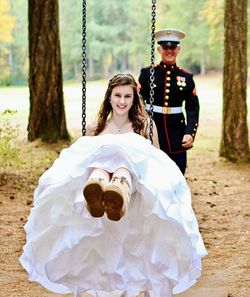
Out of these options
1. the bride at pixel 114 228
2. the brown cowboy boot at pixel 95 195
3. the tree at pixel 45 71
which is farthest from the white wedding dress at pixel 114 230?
the tree at pixel 45 71

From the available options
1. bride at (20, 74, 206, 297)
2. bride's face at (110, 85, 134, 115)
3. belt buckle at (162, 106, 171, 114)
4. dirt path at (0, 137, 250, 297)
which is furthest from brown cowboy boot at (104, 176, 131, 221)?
belt buckle at (162, 106, 171, 114)

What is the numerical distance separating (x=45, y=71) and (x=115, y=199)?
22.7ft

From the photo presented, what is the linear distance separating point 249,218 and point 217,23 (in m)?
24.6

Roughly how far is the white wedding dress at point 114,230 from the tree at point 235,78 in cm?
542

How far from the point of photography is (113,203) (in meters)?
2.92

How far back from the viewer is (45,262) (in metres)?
3.29

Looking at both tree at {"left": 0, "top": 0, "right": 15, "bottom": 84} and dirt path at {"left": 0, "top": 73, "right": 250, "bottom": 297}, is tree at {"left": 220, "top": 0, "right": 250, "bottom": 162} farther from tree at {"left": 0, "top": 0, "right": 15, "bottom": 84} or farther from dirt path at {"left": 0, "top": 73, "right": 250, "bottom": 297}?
tree at {"left": 0, "top": 0, "right": 15, "bottom": 84}

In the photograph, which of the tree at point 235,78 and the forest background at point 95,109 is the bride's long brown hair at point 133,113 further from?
the tree at point 235,78

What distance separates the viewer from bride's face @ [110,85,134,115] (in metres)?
3.80

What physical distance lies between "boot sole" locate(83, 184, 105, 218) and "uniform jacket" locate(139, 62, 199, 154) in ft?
7.07

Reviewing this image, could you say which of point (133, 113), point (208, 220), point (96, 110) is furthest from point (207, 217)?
point (96, 110)

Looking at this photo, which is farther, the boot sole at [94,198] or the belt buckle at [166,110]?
the belt buckle at [166,110]

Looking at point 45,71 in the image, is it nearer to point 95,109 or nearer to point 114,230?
point 114,230

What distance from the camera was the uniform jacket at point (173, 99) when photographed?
5074mm
